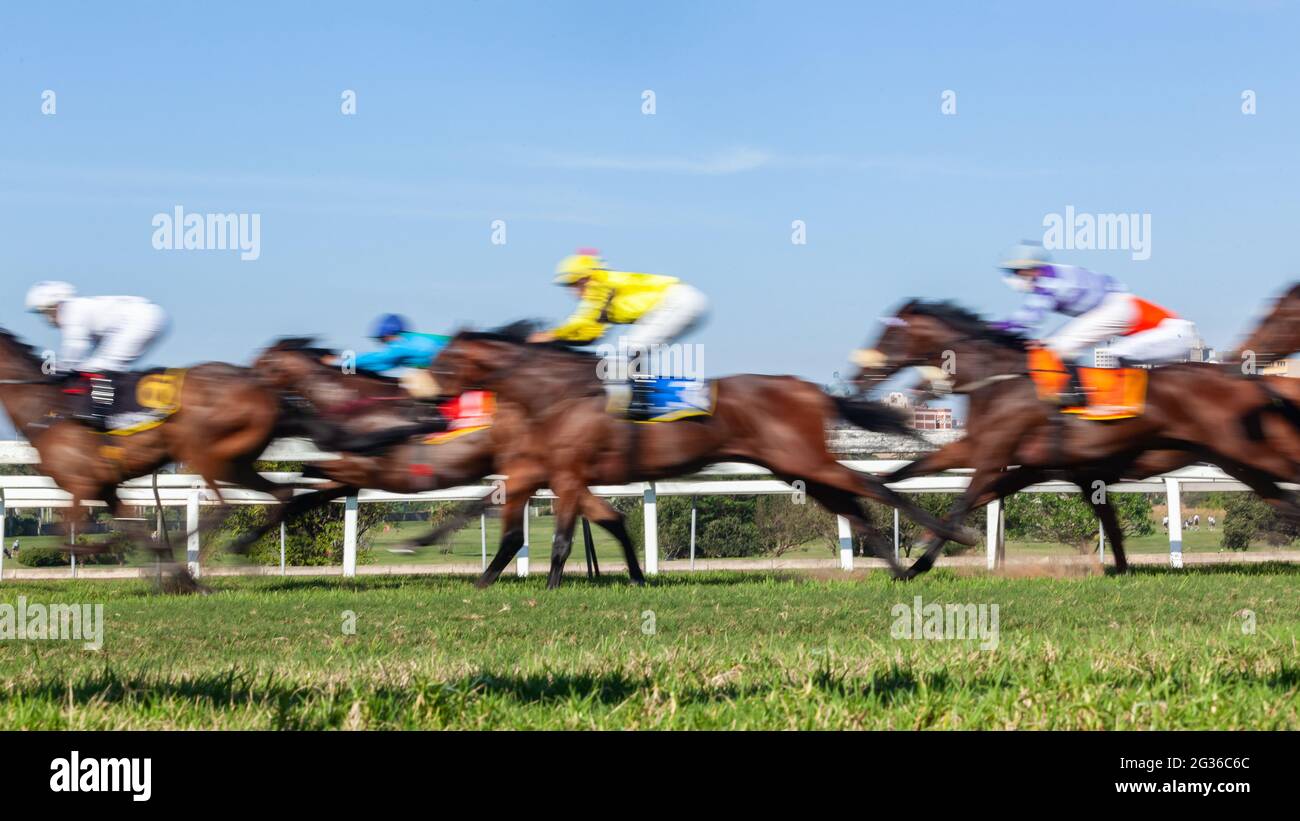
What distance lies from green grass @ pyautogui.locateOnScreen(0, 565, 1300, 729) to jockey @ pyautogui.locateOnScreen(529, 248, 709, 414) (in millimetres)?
1644

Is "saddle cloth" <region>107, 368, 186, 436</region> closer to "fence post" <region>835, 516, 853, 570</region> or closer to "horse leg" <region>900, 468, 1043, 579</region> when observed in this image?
"horse leg" <region>900, 468, 1043, 579</region>

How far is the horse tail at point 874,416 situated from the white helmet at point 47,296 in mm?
5243

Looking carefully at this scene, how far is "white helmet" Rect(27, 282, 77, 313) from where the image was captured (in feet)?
29.2

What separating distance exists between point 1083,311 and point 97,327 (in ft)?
22.2

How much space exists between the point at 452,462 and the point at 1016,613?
3826mm

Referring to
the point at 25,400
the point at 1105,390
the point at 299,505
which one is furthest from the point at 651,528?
the point at 25,400

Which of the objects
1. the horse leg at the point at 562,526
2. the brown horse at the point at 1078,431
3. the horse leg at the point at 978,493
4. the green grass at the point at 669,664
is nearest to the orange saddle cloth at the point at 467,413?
the horse leg at the point at 562,526

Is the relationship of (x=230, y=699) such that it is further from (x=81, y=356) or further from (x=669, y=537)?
(x=669, y=537)

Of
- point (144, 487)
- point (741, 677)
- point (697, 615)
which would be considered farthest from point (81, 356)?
point (741, 677)

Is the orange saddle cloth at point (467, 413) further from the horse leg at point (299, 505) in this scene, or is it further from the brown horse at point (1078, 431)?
the brown horse at point (1078, 431)

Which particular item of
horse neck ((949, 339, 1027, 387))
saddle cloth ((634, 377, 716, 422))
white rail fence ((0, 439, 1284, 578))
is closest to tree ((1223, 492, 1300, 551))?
white rail fence ((0, 439, 1284, 578))

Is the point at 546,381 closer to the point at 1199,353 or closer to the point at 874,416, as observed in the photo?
the point at 874,416

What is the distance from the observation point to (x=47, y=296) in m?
8.91

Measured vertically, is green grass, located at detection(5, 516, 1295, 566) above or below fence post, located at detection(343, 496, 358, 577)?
below
